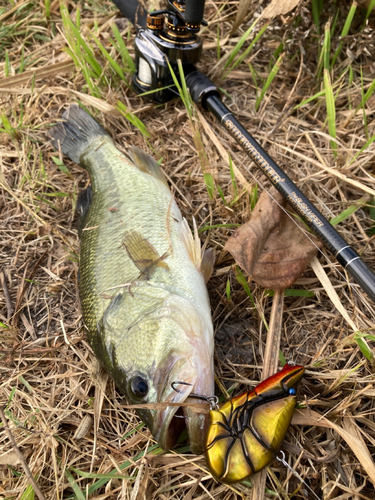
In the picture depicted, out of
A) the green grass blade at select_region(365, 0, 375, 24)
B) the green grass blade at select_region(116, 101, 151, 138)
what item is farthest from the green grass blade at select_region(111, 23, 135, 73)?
the green grass blade at select_region(365, 0, 375, 24)

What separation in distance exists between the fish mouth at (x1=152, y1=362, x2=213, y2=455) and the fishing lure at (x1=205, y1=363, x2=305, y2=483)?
59 millimetres

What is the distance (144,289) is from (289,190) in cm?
106

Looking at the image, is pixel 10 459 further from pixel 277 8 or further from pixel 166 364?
pixel 277 8

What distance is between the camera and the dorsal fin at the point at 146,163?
A: 9.18ft

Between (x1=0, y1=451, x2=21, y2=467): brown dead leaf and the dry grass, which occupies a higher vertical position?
the dry grass

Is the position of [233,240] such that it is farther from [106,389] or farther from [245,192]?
[106,389]

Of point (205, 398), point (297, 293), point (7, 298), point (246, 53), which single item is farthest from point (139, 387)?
point (246, 53)

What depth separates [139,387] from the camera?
75.0 inches

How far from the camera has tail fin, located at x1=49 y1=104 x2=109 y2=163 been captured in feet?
9.80

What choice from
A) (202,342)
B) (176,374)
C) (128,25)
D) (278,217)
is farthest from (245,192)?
(128,25)

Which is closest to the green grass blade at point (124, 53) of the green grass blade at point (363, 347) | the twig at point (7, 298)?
the twig at point (7, 298)

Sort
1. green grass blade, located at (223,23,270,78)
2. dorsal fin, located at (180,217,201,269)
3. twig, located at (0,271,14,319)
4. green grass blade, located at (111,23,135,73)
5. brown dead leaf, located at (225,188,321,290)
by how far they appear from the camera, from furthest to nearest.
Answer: green grass blade, located at (111,23,135,73) → green grass blade, located at (223,23,270,78) → twig, located at (0,271,14,319) → dorsal fin, located at (180,217,201,269) → brown dead leaf, located at (225,188,321,290)

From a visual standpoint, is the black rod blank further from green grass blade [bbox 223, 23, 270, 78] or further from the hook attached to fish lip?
the hook attached to fish lip

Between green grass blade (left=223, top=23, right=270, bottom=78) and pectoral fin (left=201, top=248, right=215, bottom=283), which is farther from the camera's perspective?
green grass blade (left=223, top=23, right=270, bottom=78)
